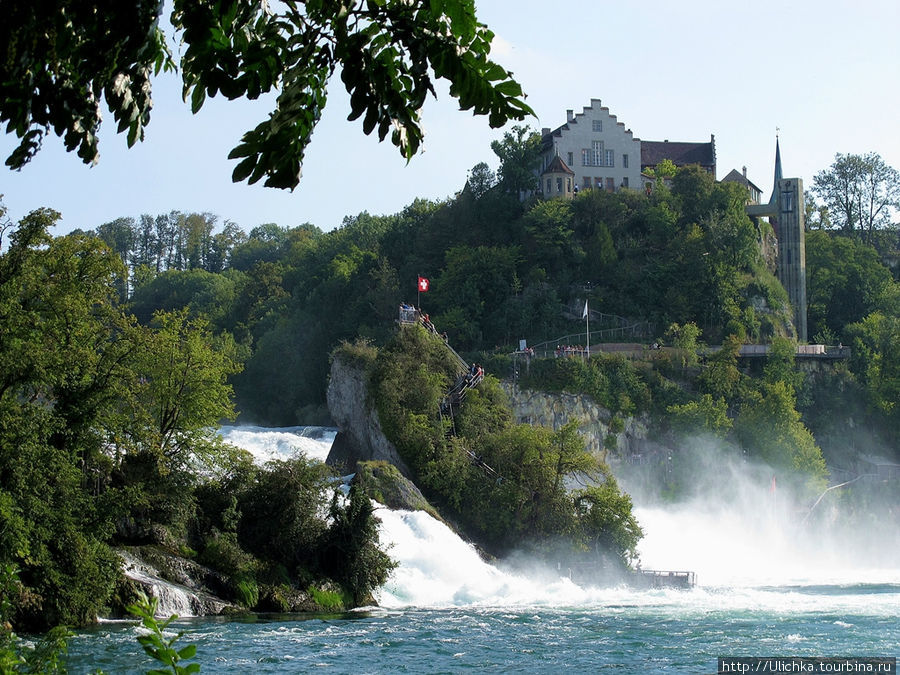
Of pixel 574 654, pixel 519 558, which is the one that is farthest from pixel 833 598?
pixel 574 654

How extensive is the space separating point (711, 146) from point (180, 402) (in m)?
64.6

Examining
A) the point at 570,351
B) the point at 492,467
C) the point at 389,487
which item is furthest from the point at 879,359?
the point at 389,487

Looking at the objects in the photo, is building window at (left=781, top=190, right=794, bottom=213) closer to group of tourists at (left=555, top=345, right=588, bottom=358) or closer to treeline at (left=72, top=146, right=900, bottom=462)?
treeline at (left=72, top=146, right=900, bottom=462)

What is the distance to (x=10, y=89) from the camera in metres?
6.07

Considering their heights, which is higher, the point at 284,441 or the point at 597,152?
the point at 597,152

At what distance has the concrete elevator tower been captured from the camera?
8006 cm

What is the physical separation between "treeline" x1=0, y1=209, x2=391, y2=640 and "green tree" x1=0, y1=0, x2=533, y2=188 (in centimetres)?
2344

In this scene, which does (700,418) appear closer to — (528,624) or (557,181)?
(557,181)

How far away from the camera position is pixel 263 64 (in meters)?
6.00

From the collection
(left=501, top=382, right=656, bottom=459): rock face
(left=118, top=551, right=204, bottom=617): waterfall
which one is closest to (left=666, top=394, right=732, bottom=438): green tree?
(left=501, top=382, right=656, bottom=459): rock face

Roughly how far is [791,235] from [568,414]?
2820 cm

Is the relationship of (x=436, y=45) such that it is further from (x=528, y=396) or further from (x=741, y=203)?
(x=741, y=203)

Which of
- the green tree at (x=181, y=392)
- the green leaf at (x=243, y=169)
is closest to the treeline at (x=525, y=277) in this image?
the green tree at (x=181, y=392)

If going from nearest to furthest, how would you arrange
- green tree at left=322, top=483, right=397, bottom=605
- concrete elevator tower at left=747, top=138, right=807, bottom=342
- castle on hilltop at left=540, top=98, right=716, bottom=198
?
green tree at left=322, top=483, right=397, bottom=605, concrete elevator tower at left=747, top=138, right=807, bottom=342, castle on hilltop at left=540, top=98, right=716, bottom=198
